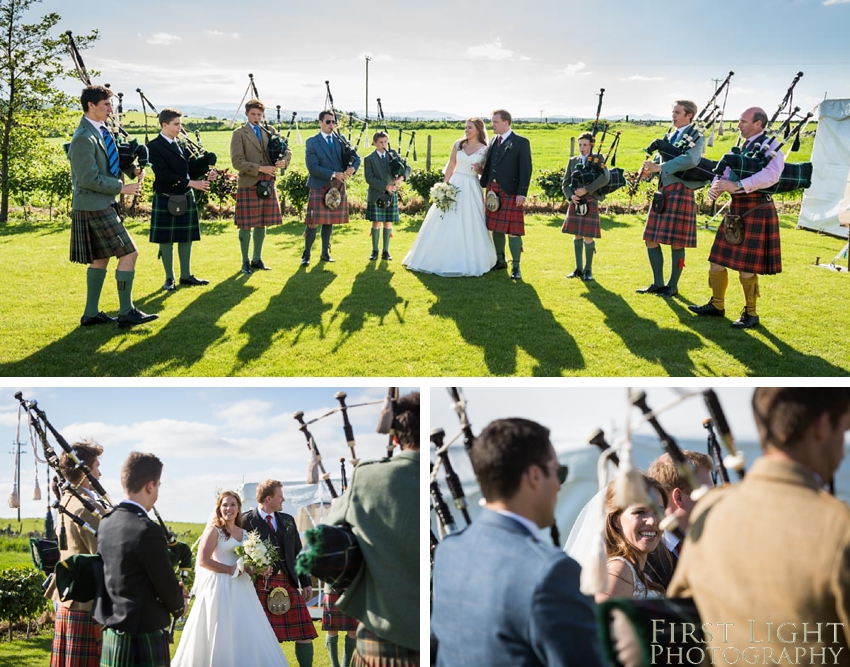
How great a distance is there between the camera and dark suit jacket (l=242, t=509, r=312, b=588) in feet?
11.1

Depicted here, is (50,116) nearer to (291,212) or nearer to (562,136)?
(291,212)

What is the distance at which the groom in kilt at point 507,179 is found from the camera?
271 inches

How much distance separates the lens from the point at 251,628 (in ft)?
11.0

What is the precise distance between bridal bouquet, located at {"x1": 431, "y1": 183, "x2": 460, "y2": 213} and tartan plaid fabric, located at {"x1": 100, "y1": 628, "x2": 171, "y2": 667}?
5216mm

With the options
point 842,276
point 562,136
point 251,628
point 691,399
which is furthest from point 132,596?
point 562,136

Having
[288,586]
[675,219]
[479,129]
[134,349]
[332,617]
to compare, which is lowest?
[288,586]

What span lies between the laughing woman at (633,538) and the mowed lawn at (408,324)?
2326 mm

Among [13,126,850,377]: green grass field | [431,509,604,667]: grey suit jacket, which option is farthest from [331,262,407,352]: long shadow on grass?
[431,509,604,667]: grey suit jacket

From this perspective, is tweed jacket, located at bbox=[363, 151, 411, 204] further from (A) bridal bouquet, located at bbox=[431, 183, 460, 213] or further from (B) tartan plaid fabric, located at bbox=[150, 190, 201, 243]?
(B) tartan plaid fabric, located at bbox=[150, 190, 201, 243]

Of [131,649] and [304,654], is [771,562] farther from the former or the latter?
[304,654]

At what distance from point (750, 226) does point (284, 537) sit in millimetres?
3949

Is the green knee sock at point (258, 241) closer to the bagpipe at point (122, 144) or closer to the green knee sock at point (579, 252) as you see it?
the bagpipe at point (122, 144)

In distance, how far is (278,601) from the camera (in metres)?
3.54

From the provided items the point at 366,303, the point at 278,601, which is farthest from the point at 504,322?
the point at 278,601
